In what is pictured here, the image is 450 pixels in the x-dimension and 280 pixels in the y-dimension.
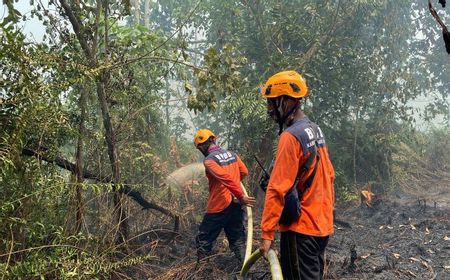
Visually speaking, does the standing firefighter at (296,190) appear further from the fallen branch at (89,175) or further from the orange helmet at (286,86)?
the fallen branch at (89,175)

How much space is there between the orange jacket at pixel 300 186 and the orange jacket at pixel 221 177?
2.28 m

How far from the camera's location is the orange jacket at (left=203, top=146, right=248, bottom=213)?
5.61 meters

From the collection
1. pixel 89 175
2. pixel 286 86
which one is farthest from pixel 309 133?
pixel 89 175

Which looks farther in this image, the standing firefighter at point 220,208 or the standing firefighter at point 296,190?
the standing firefighter at point 220,208

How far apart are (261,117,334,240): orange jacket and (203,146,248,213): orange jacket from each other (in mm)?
2280

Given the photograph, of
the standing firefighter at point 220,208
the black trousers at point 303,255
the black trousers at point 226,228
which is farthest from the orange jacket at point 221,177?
the black trousers at point 303,255

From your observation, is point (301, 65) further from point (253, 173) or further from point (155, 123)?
point (155, 123)

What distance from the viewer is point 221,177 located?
221 inches

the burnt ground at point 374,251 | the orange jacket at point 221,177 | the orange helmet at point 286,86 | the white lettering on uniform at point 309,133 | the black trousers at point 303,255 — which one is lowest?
the burnt ground at point 374,251

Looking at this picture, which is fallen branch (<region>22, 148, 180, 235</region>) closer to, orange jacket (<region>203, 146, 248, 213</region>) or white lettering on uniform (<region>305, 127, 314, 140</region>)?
orange jacket (<region>203, 146, 248, 213</region>)

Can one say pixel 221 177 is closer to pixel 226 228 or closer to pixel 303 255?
pixel 226 228

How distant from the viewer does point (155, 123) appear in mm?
9758

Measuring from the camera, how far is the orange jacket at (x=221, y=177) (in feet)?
18.4

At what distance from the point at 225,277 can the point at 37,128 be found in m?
3.02
